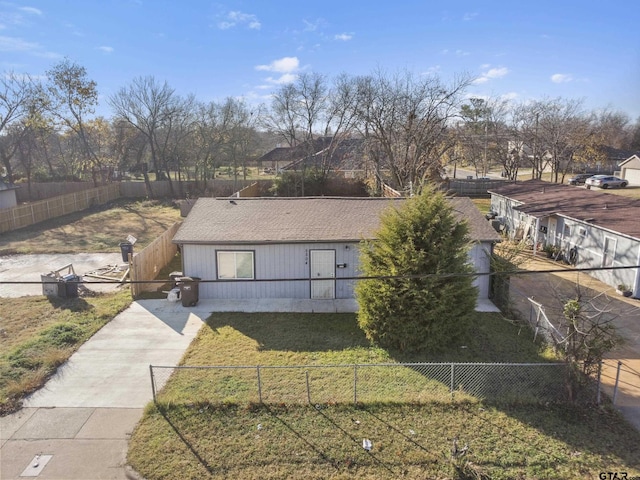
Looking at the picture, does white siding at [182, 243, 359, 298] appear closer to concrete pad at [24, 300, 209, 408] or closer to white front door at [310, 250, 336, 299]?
white front door at [310, 250, 336, 299]

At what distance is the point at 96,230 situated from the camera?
90.1ft

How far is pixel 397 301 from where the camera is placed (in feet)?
34.3

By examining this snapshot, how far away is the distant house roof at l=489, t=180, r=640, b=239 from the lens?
54.0ft

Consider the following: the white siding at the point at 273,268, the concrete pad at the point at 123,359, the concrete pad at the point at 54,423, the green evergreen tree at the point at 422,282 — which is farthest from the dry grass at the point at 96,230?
the green evergreen tree at the point at 422,282

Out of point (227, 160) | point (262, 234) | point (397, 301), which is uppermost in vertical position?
point (227, 160)

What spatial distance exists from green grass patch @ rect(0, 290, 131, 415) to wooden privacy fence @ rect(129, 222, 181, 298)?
0.61m

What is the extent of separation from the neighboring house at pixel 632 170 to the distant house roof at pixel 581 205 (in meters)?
24.0

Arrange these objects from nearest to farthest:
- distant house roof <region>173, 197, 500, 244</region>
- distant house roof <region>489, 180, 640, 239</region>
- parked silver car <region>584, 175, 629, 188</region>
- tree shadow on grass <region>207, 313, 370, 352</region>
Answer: tree shadow on grass <region>207, 313, 370, 352</region> < distant house roof <region>173, 197, 500, 244</region> < distant house roof <region>489, 180, 640, 239</region> < parked silver car <region>584, 175, 629, 188</region>

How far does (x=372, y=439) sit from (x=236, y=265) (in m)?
8.38

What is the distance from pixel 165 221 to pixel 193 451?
2536 centimetres

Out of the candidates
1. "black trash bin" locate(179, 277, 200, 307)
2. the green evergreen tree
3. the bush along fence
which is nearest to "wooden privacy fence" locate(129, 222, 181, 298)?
"black trash bin" locate(179, 277, 200, 307)

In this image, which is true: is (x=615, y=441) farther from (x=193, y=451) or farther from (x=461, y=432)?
(x=193, y=451)

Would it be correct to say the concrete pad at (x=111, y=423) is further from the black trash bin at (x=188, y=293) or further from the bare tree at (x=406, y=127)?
the bare tree at (x=406, y=127)

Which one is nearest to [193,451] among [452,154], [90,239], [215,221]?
[215,221]
